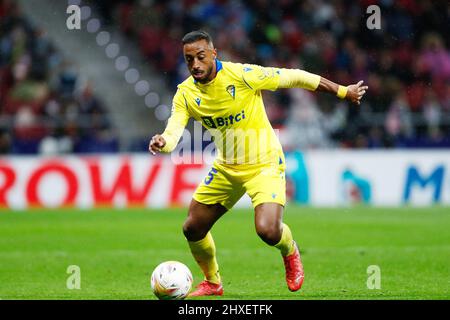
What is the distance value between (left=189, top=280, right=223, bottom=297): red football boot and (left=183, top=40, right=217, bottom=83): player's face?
1942 millimetres

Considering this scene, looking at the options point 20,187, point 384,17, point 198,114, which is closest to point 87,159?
point 20,187

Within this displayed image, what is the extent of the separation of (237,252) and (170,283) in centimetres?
415

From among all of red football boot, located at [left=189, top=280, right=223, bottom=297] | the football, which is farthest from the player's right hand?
red football boot, located at [left=189, top=280, right=223, bottom=297]

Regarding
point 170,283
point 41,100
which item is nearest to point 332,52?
point 41,100

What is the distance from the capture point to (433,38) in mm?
20703

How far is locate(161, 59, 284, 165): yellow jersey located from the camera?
8281 mm

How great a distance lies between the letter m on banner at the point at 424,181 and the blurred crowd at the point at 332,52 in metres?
0.79

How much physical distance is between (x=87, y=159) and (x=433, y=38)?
8.38 metres

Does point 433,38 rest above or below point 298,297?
above

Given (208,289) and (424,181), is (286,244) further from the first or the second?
(424,181)

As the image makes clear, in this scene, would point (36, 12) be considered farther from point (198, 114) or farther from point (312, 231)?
point (198, 114)

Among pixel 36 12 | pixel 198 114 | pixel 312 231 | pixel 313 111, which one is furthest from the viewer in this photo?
pixel 36 12
